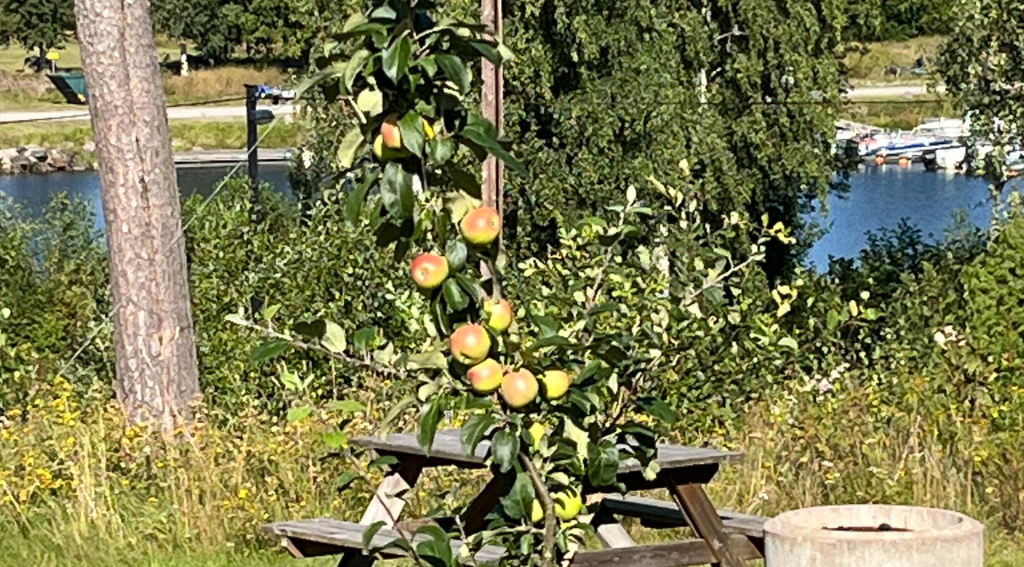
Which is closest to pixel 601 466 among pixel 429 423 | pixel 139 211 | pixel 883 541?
pixel 429 423

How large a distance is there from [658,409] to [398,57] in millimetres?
793

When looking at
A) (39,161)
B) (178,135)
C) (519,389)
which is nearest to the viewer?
(519,389)

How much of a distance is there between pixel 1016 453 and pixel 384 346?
4.37 meters

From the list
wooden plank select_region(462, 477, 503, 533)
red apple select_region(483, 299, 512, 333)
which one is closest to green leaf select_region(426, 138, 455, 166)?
red apple select_region(483, 299, 512, 333)

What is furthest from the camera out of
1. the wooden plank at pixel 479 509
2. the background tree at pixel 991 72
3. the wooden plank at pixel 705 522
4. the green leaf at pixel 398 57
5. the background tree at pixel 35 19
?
the background tree at pixel 35 19

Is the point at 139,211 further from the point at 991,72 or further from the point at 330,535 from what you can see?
the point at 991,72

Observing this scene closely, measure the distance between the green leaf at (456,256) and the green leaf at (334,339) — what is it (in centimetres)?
24

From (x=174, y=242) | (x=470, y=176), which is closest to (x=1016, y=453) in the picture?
(x=174, y=242)

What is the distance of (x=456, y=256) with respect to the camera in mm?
2641

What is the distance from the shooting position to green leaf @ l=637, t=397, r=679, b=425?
2977 millimetres

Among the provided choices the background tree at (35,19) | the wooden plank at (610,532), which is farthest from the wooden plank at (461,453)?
the background tree at (35,19)

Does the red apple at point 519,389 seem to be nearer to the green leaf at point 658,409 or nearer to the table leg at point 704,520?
the green leaf at point 658,409

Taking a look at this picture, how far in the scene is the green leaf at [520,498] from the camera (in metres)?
2.85

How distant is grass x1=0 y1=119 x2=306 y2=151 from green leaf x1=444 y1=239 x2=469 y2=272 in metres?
40.2
